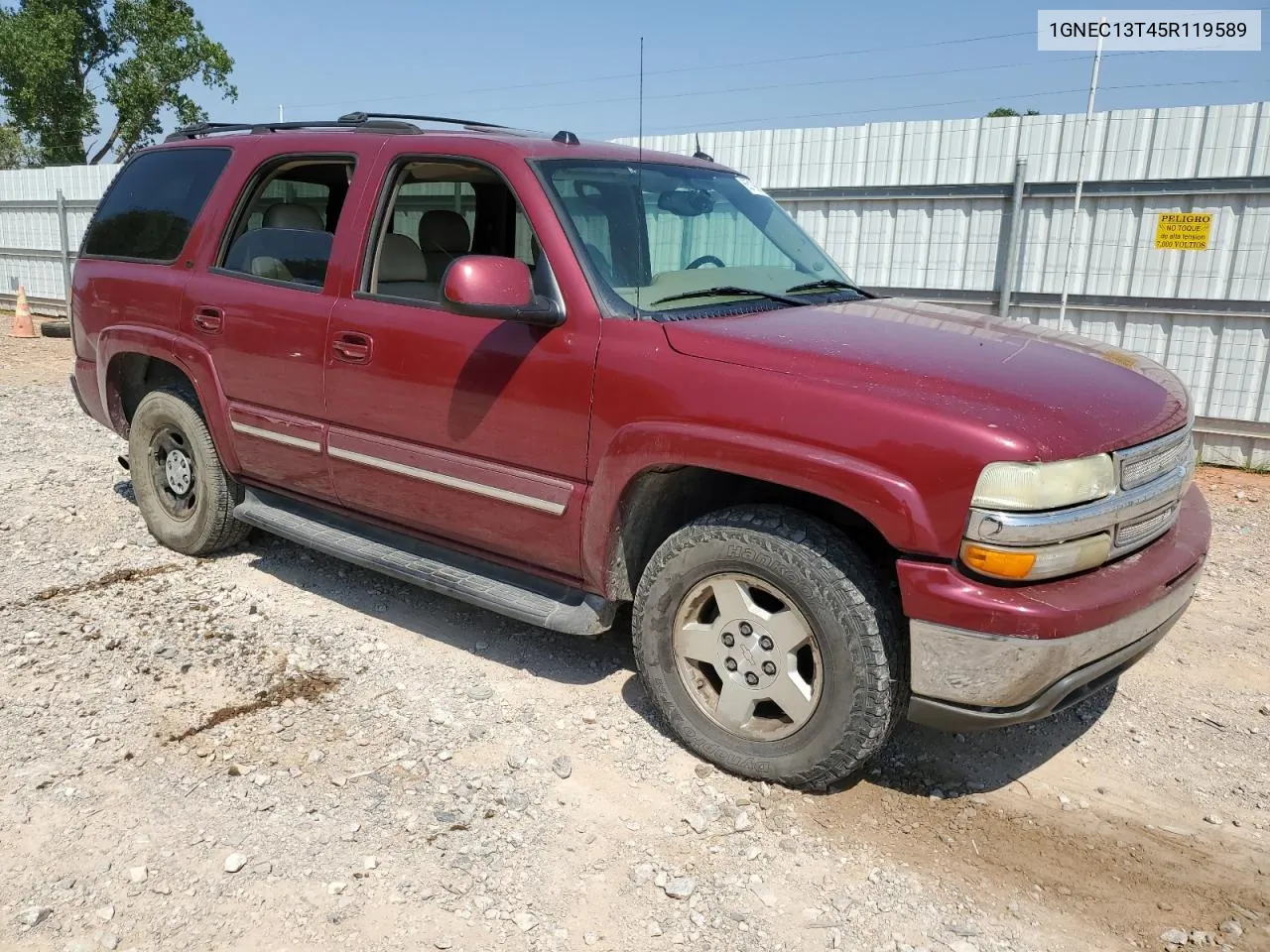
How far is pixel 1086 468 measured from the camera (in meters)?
2.70

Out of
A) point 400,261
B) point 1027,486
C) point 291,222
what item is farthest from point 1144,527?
point 291,222

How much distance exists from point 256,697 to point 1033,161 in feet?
23.8

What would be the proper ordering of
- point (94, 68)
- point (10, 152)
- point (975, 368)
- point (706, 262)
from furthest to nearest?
point (10, 152) → point (94, 68) → point (706, 262) → point (975, 368)

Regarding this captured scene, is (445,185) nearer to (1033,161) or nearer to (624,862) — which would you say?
(624,862)

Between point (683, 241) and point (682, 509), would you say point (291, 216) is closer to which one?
point (683, 241)

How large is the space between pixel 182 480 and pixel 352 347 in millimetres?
1746

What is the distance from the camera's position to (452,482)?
3752 millimetres

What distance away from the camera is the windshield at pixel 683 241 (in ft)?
11.5

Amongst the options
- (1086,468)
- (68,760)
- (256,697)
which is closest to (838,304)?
(1086,468)

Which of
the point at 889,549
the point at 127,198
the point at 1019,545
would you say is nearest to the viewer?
the point at 1019,545

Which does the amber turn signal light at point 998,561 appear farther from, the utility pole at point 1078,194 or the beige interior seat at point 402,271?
the utility pole at point 1078,194

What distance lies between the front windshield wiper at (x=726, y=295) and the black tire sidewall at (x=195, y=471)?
8.51 feet

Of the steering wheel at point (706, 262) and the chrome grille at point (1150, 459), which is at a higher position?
the steering wheel at point (706, 262)

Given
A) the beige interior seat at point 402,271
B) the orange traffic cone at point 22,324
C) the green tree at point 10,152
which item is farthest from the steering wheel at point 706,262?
the green tree at point 10,152
